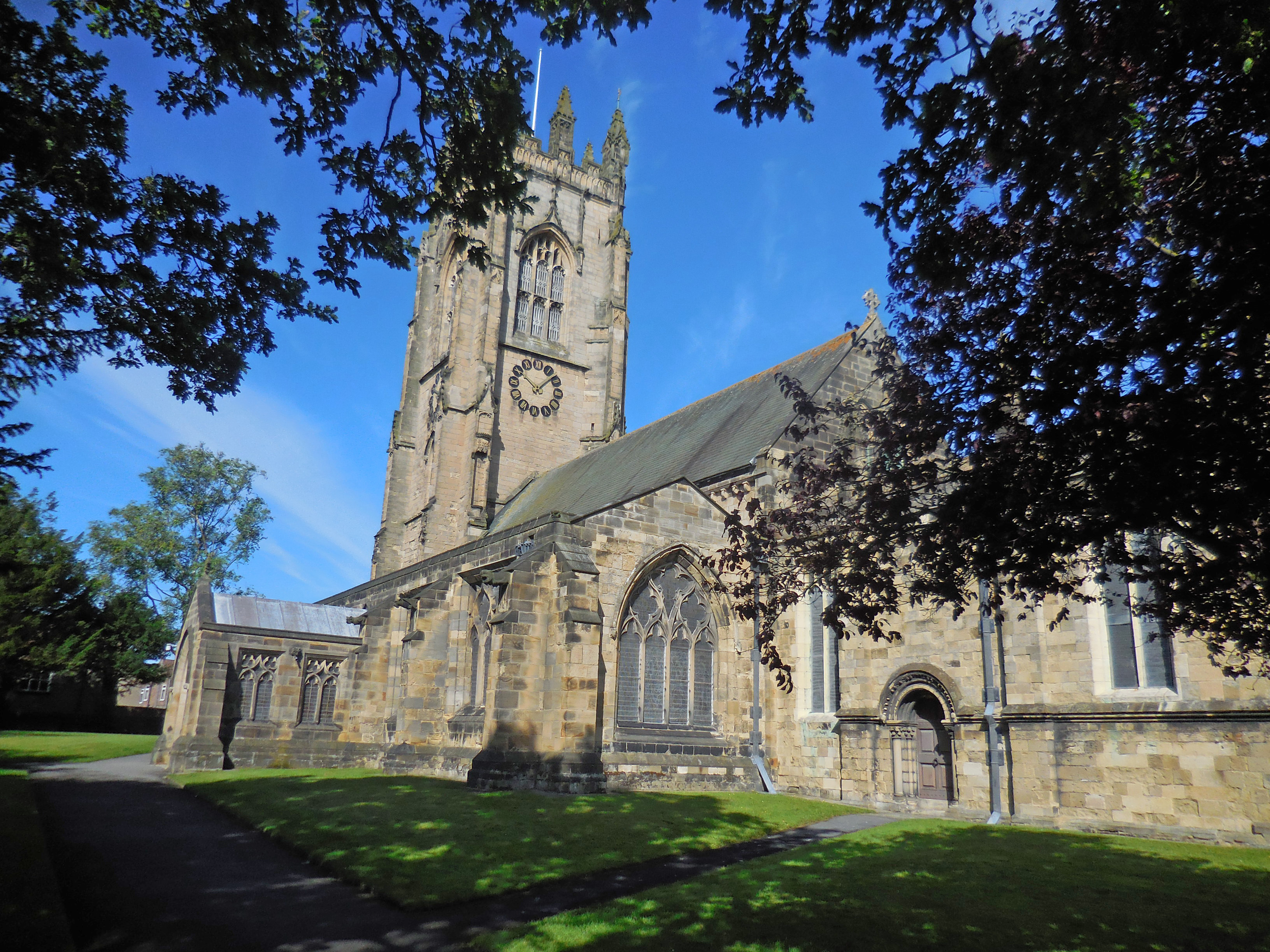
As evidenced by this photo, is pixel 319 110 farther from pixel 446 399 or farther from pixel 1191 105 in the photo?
pixel 446 399

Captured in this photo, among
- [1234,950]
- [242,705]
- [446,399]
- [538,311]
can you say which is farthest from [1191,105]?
[538,311]

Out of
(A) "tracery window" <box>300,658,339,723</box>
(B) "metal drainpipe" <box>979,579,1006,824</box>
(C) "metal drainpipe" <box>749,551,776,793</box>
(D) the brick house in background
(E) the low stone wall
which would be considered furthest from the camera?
(D) the brick house in background

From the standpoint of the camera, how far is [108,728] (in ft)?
143

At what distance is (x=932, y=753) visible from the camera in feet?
53.0

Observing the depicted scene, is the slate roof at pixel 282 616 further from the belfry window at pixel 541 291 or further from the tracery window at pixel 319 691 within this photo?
the belfry window at pixel 541 291

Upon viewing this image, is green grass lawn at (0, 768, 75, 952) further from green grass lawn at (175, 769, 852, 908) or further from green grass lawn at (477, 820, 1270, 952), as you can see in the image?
green grass lawn at (477, 820, 1270, 952)

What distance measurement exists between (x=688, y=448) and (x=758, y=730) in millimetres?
9222

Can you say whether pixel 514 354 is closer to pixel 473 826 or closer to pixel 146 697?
pixel 473 826

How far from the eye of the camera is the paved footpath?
689 cm

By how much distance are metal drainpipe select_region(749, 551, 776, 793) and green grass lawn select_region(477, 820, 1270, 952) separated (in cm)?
735

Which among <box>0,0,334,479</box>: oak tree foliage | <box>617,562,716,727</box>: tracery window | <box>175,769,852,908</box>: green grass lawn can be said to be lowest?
<box>175,769,852,908</box>: green grass lawn

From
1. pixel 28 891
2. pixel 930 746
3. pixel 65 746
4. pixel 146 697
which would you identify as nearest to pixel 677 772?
pixel 930 746

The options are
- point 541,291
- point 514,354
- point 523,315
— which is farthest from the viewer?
point 541,291

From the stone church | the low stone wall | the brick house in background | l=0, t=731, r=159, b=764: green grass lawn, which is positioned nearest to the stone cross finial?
the stone church
